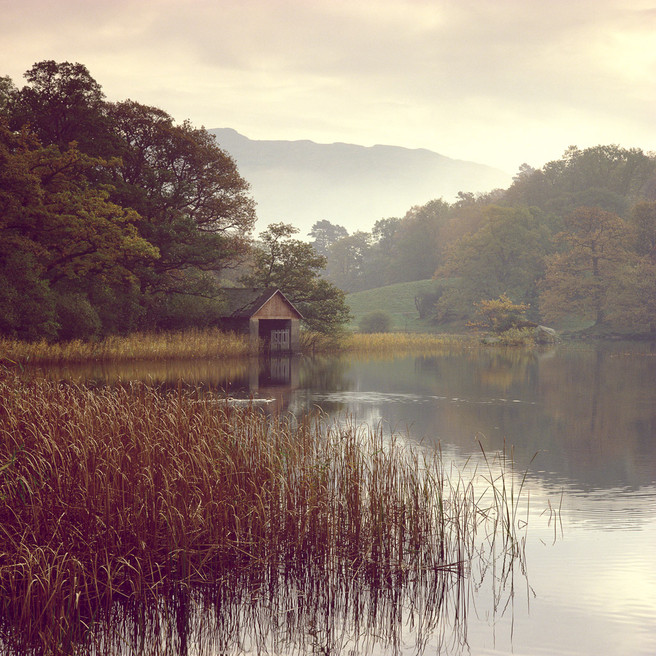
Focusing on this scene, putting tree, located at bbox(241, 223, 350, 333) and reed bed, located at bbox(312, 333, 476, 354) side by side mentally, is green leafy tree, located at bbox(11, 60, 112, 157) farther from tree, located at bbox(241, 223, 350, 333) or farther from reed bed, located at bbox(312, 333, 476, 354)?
reed bed, located at bbox(312, 333, 476, 354)

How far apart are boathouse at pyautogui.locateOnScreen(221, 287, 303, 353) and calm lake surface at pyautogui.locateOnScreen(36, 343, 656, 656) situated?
14.8ft

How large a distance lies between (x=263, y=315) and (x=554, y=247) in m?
53.0

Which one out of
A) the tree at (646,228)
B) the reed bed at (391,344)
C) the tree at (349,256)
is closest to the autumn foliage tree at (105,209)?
the reed bed at (391,344)

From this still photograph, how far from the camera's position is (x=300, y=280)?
164ft

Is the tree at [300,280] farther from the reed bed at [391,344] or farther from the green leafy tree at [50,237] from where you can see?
the green leafy tree at [50,237]

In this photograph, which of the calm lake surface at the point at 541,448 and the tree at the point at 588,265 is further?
the tree at the point at 588,265

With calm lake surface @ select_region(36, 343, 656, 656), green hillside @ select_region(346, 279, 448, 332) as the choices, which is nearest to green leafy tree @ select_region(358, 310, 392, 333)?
green hillside @ select_region(346, 279, 448, 332)

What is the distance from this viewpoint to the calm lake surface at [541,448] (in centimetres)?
716

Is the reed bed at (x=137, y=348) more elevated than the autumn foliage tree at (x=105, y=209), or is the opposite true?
the autumn foliage tree at (x=105, y=209)

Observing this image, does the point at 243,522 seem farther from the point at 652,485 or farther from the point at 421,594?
the point at 652,485

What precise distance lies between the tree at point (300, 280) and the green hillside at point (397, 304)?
38.9 m

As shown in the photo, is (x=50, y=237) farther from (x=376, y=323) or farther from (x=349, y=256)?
(x=349, y=256)

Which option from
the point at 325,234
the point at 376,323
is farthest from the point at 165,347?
the point at 325,234

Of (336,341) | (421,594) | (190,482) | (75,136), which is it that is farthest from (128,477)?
(336,341)
